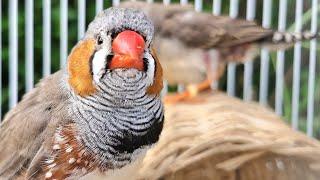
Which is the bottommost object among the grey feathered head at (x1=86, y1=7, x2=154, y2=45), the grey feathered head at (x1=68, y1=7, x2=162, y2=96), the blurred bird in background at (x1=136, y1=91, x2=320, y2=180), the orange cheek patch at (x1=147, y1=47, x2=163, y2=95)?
the blurred bird in background at (x1=136, y1=91, x2=320, y2=180)

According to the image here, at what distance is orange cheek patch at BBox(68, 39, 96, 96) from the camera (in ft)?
3.53

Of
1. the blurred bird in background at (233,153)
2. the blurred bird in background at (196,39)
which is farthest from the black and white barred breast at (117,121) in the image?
the blurred bird in background at (196,39)

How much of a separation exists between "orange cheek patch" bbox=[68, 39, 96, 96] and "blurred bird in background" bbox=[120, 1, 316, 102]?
0.92m

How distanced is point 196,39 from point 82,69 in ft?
3.30

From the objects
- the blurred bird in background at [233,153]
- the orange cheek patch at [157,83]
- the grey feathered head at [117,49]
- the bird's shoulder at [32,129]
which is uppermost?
the grey feathered head at [117,49]

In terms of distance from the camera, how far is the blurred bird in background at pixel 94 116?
3.42 ft

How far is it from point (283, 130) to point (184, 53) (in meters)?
0.73

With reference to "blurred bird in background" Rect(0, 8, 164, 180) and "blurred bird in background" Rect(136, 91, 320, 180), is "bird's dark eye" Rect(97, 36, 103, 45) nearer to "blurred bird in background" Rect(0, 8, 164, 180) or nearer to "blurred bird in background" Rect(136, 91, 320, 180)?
"blurred bird in background" Rect(0, 8, 164, 180)

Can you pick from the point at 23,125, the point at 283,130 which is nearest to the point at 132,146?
the point at 23,125

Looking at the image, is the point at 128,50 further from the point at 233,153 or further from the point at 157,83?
the point at 233,153

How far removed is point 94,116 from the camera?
113 centimetres

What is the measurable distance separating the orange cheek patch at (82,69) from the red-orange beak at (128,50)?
0.06m

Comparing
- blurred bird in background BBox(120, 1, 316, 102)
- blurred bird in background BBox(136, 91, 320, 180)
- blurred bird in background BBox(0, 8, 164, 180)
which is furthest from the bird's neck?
blurred bird in background BBox(120, 1, 316, 102)

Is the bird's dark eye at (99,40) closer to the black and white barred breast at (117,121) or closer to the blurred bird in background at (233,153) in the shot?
the black and white barred breast at (117,121)
